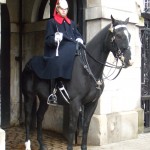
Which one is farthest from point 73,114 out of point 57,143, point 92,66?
point 57,143

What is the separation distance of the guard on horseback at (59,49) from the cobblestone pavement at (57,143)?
5.14 feet

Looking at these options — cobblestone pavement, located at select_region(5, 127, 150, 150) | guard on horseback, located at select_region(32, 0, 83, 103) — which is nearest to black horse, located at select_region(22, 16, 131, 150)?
guard on horseback, located at select_region(32, 0, 83, 103)

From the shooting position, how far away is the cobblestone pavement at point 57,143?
7.10m

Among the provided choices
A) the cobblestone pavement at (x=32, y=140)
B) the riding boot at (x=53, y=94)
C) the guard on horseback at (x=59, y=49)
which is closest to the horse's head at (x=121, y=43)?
the guard on horseback at (x=59, y=49)

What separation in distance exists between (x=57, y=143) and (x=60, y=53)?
2.45 m

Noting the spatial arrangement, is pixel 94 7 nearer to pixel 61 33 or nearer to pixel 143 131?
pixel 61 33

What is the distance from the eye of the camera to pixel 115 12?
7.63 meters

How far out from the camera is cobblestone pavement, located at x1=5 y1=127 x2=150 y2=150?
710 cm

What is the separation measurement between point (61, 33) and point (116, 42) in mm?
838

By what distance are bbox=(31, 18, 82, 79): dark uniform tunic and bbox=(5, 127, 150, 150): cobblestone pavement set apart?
1769 mm

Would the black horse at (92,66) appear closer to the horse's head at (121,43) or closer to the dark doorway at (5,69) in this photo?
the horse's head at (121,43)

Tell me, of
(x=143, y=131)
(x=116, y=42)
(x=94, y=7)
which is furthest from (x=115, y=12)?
(x=143, y=131)

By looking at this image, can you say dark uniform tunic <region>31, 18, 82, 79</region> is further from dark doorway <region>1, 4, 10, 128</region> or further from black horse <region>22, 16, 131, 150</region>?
dark doorway <region>1, 4, 10, 128</region>

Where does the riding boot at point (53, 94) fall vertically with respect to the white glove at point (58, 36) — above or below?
below
